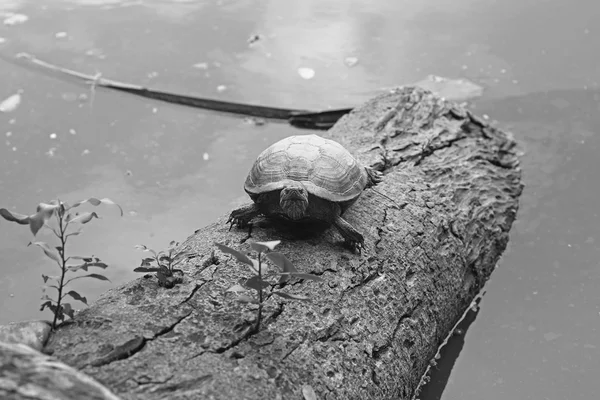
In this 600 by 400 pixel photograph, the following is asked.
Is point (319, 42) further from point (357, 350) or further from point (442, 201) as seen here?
point (357, 350)

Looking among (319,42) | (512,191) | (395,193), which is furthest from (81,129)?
(512,191)

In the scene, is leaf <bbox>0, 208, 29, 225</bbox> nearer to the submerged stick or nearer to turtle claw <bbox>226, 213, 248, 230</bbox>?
turtle claw <bbox>226, 213, 248, 230</bbox>

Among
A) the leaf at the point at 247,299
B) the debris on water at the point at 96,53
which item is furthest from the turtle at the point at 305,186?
the debris on water at the point at 96,53

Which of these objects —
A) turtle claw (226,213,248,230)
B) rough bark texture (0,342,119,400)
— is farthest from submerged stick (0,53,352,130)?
rough bark texture (0,342,119,400)

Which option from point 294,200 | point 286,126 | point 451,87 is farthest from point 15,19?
point 294,200

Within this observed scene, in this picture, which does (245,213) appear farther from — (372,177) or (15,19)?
(15,19)
